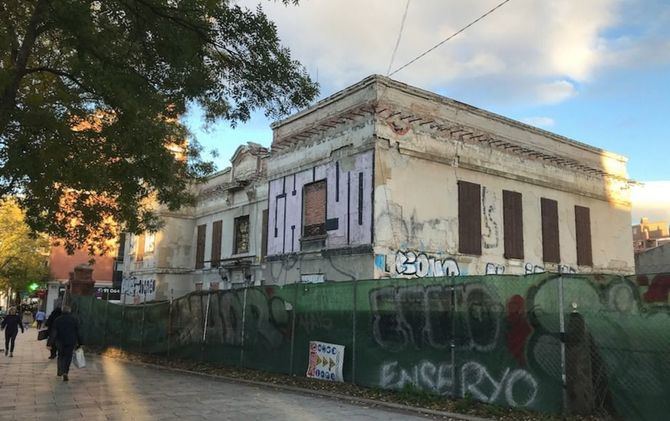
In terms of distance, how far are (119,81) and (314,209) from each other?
11.0 metres

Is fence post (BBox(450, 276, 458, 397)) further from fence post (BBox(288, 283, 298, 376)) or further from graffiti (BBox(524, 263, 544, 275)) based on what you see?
graffiti (BBox(524, 263, 544, 275))

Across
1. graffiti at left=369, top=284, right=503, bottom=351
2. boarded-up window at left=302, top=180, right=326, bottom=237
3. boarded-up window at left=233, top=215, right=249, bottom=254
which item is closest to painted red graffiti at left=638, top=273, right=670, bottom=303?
graffiti at left=369, top=284, right=503, bottom=351

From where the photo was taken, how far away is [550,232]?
72.4 ft

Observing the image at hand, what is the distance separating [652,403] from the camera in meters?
7.70

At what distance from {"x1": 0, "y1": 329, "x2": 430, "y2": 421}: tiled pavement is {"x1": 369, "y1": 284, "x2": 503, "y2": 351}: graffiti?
1.52 meters

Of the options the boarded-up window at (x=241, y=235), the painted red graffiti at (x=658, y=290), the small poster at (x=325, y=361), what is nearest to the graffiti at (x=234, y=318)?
the small poster at (x=325, y=361)

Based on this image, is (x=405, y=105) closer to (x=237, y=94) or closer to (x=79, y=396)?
(x=237, y=94)

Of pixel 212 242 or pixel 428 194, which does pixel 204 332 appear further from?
pixel 212 242

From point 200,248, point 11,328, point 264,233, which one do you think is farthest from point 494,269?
point 200,248

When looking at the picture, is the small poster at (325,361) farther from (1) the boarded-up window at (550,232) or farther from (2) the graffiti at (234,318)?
(1) the boarded-up window at (550,232)

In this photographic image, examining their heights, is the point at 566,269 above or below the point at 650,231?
below

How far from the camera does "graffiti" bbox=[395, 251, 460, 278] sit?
17734 millimetres

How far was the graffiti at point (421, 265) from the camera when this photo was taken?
58.2 ft

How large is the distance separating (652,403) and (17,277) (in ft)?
164
